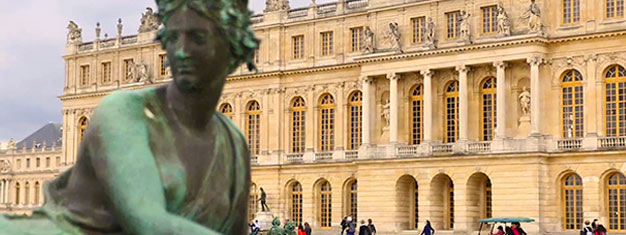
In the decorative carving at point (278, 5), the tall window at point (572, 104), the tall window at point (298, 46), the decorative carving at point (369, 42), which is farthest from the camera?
the decorative carving at point (278, 5)

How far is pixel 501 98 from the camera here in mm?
44656

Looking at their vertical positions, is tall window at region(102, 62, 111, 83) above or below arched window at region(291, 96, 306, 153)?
above

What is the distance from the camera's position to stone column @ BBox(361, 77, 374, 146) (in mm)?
49375

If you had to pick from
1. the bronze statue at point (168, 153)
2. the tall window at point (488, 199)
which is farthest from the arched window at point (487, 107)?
the bronze statue at point (168, 153)

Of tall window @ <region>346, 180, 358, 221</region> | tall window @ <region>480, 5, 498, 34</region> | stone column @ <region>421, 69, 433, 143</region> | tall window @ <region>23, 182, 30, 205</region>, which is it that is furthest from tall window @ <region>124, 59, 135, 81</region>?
tall window @ <region>23, 182, 30, 205</region>

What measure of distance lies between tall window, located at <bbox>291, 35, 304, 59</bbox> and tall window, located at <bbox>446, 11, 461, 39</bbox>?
8601 millimetres

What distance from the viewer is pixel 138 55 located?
59.8 m

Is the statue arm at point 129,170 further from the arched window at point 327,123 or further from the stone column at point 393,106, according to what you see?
the arched window at point 327,123

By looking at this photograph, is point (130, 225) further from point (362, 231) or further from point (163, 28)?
point (362, 231)

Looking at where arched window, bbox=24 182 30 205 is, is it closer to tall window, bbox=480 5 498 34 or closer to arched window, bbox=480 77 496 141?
arched window, bbox=480 77 496 141

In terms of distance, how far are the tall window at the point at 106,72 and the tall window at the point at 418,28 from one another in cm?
2019

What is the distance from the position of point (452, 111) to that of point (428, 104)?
112cm

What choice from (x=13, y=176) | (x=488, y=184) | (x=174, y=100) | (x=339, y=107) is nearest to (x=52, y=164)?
(x=13, y=176)

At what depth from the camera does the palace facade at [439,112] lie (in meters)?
42.8
